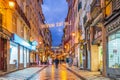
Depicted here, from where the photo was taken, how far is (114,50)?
25.2 meters

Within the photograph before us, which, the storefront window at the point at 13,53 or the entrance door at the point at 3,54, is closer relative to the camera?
the entrance door at the point at 3,54

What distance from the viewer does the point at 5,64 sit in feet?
113

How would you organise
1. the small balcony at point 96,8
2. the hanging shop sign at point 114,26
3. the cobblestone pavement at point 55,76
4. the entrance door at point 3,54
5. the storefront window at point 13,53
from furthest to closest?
1. the storefront window at point 13,53
2. the entrance door at point 3,54
3. the small balcony at point 96,8
4. the cobblestone pavement at point 55,76
5. the hanging shop sign at point 114,26

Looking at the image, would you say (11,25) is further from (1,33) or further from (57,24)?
(57,24)

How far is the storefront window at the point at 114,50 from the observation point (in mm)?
23812

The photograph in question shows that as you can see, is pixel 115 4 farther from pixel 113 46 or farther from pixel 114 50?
pixel 114 50

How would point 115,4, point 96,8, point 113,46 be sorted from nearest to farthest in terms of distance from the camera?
1. point 115,4
2. point 113,46
3. point 96,8

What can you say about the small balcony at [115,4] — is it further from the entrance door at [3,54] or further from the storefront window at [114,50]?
the entrance door at [3,54]

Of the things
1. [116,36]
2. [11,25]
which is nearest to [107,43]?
[116,36]

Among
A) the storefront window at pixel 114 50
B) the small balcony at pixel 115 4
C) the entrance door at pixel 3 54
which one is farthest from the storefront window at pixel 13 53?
the small balcony at pixel 115 4

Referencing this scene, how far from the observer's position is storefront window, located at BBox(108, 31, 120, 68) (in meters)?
23.8

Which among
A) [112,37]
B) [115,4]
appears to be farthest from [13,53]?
[115,4]

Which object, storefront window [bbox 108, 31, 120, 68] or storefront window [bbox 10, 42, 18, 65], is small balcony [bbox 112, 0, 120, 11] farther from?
storefront window [bbox 10, 42, 18, 65]

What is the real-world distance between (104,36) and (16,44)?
659 inches
